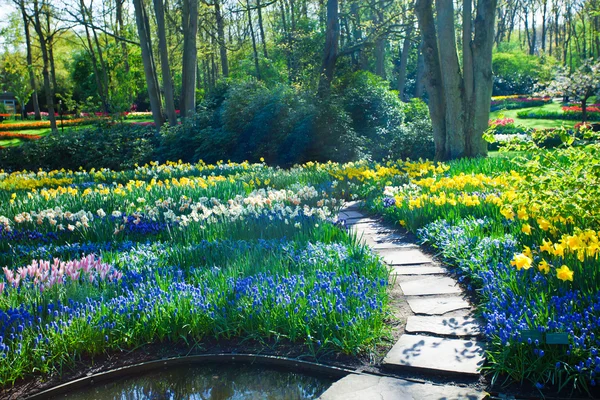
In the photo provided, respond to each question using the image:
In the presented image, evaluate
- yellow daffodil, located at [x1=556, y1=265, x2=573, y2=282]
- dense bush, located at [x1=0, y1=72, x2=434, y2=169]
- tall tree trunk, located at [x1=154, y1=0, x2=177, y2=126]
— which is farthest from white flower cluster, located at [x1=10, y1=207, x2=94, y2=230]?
tall tree trunk, located at [x1=154, y1=0, x2=177, y2=126]

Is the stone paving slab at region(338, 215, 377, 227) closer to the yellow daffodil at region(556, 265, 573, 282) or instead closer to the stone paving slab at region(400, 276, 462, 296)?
the stone paving slab at region(400, 276, 462, 296)

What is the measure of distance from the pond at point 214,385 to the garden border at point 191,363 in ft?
0.10

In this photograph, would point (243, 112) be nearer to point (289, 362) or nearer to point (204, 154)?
point (204, 154)

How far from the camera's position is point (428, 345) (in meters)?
3.01

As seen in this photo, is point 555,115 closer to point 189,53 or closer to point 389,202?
point 189,53

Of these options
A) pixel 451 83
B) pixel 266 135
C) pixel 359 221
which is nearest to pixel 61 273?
pixel 359 221

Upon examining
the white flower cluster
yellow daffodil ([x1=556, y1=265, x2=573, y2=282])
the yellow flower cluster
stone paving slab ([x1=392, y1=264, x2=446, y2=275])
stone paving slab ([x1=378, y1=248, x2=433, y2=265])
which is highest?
the yellow flower cluster

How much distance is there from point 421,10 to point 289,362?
951 cm

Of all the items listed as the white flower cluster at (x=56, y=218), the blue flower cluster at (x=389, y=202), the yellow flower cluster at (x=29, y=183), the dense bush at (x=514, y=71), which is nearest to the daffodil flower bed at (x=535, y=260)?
the blue flower cluster at (x=389, y=202)

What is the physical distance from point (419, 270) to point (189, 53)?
Result: 48.6ft

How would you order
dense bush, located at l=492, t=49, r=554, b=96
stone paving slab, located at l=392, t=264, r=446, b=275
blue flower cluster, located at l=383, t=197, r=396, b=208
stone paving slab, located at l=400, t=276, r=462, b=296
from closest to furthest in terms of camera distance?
stone paving slab, located at l=400, t=276, r=462, b=296 → stone paving slab, located at l=392, t=264, r=446, b=275 → blue flower cluster, located at l=383, t=197, r=396, b=208 → dense bush, located at l=492, t=49, r=554, b=96

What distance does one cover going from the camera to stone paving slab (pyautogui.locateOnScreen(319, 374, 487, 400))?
2533 mm

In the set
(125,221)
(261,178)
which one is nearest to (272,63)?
(261,178)

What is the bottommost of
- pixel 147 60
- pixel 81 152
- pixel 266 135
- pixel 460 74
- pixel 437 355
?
pixel 437 355
